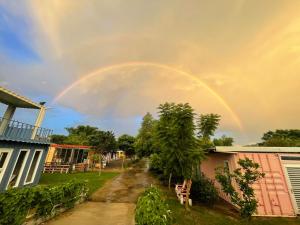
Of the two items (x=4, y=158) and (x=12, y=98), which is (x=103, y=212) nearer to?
→ (x=4, y=158)

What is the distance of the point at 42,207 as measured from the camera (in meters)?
7.98

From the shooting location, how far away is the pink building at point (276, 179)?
11.5m

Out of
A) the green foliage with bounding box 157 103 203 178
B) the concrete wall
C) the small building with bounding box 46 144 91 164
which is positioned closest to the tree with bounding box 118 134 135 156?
the small building with bounding box 46 144 91 164

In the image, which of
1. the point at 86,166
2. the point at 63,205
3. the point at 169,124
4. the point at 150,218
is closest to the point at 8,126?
the point at 63,205

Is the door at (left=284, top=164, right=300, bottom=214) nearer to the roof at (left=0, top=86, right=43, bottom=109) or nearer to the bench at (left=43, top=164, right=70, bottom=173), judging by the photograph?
the roof at (left=0, top=86, right=43, bottom=109)

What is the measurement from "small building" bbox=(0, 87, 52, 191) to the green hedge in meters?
5.98

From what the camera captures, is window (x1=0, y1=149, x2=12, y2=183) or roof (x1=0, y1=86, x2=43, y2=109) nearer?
window (x1=0, y1=149, x2=12, y2=183)

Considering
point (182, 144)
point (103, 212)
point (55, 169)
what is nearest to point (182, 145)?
point (182, 144)

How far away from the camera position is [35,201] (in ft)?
24.7

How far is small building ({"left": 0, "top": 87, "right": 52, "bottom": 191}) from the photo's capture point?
12930mm

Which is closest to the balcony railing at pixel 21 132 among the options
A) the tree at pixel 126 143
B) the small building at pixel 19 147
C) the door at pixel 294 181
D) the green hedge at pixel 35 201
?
the small building at pixel 19 147

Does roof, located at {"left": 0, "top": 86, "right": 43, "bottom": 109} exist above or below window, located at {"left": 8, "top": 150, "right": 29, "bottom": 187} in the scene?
above

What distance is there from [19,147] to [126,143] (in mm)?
40971

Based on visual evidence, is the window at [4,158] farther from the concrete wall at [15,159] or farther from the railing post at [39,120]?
the railing post at [39,120]
